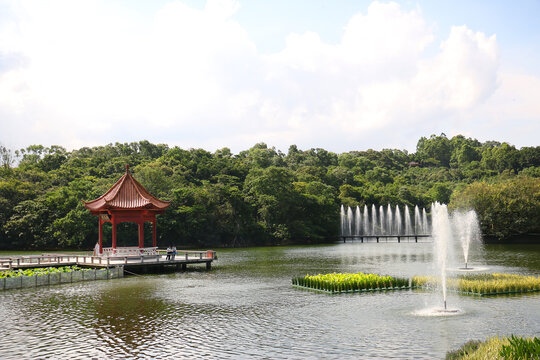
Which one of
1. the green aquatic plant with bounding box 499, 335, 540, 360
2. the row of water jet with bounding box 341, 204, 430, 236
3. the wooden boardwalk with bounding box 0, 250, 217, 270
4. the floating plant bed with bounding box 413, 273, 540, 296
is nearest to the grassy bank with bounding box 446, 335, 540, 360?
the green aquatic plant with bounding box 499, 335, 540, 360

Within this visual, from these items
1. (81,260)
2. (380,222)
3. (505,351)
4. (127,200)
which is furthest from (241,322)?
(380,222)

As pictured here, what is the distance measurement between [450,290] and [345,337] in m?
9.74

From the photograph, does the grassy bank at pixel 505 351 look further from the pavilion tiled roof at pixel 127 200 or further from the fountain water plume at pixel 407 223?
the fountain water plume at pixel 407 223

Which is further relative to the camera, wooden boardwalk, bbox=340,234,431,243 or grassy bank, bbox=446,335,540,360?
wooden boardwalk, bbox=340,234,431,243

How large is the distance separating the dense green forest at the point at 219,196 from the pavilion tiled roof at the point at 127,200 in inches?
974

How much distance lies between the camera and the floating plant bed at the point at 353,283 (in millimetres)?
23703

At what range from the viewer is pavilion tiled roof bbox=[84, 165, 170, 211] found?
120ft

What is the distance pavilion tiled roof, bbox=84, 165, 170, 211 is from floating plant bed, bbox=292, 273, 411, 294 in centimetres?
1637

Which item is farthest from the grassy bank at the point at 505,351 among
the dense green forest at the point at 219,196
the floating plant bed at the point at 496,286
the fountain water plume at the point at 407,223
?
the fountain water plume at the point at 407,223

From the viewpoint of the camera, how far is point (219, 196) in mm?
73875

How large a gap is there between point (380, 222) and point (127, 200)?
58254mm

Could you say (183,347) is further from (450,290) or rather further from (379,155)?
(379,155)

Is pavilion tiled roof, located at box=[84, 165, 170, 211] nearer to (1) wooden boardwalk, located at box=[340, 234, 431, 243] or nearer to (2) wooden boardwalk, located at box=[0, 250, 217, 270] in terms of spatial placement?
(2) wooden boardwalk, located at box=[0, 250, 217, 270]

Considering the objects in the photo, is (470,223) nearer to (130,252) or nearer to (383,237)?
(383,237)
